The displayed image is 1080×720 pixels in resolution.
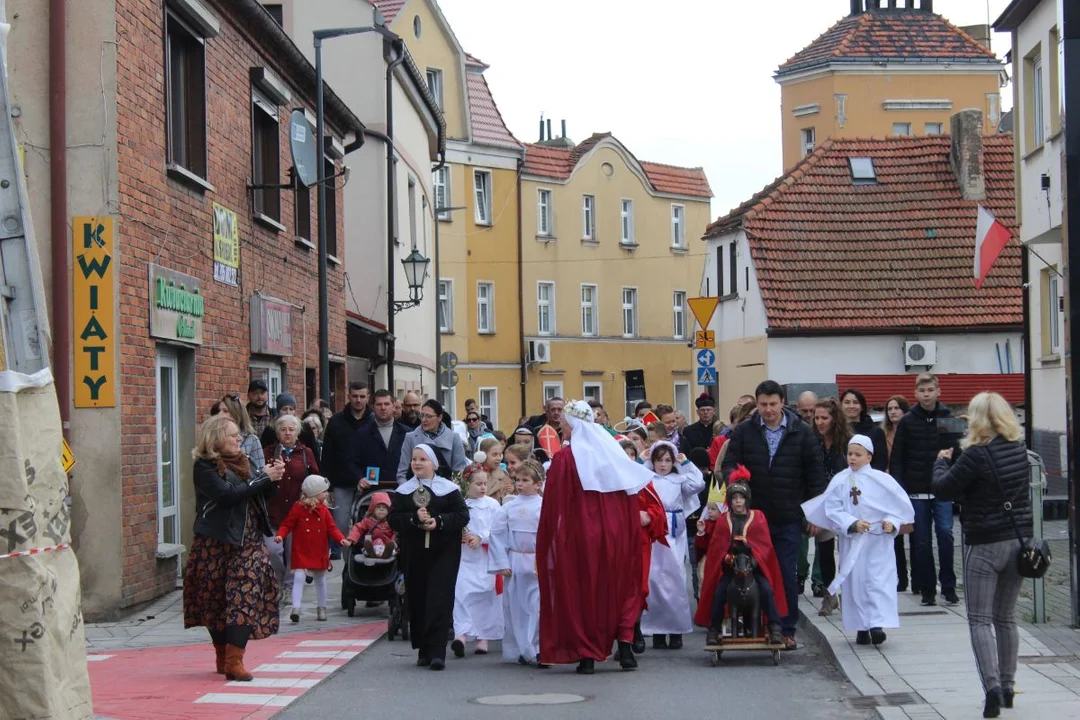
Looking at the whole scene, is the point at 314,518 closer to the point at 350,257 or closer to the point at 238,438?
the point at 238,438

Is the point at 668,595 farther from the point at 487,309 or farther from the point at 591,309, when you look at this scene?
the point at 591,309

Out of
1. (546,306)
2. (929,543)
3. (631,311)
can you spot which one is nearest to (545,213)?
(546,306)

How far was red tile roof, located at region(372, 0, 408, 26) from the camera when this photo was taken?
4178 centimetres

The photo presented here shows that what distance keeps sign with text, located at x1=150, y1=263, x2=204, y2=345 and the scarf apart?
4511 mm

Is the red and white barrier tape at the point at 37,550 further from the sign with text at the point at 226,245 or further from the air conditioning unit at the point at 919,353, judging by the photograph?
the air conditioning unit at the point at 919,353

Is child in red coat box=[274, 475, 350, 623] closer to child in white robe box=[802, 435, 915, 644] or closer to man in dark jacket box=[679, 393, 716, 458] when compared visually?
child in white robe box=[802, 435, 915, 644]

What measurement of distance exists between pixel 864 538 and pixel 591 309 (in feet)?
145

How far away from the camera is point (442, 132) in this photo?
1647 inches

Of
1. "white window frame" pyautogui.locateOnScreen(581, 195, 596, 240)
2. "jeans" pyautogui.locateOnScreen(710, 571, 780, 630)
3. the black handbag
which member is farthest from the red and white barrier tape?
"white window frame" pyautogui.locateOnScreen(581, 195, 596, 240)

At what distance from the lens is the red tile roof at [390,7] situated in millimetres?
41775

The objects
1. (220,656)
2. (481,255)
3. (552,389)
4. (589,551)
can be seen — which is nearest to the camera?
(220,656)

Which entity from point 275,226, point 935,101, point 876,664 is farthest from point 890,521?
point 935,101

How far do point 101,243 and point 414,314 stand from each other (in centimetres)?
2303

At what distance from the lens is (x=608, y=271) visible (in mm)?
57000
